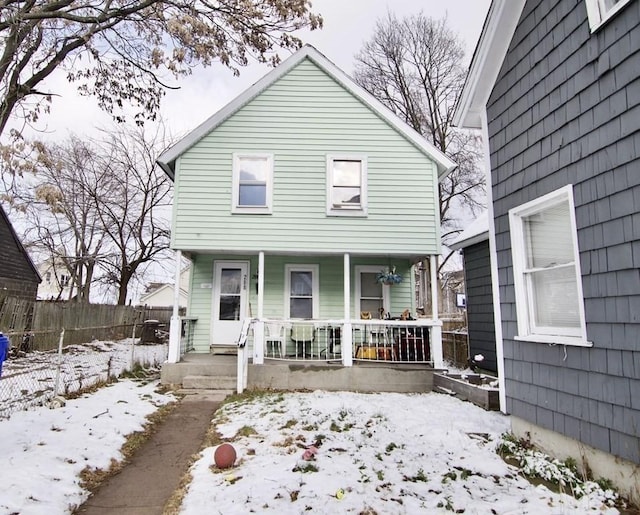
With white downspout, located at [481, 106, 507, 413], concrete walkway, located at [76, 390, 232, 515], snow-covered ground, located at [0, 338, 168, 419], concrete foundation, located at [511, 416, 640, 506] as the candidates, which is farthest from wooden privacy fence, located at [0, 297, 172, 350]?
concrete foundation, located at [511, 416, 640, 506]

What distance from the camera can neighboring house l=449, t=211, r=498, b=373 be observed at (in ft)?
28.6

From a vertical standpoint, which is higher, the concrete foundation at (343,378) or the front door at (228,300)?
the front door at (228,300)

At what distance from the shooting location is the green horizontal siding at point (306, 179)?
8.56m

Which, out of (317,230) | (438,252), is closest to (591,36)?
(438,252)

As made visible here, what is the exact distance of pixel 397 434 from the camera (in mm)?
4668

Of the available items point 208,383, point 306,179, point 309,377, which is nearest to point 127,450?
point 208,383

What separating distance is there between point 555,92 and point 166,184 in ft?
65.9

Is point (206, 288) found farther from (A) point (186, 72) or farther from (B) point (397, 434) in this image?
(B) point (397, 434)

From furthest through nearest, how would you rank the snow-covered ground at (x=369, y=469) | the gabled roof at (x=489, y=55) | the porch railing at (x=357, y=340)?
1. the porch railing at (x=357, y=340)
2. the gabled roof at (x=489, y=55)
3. the snow-covered ground at (x=369, y=469)

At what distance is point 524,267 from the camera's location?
182 inches

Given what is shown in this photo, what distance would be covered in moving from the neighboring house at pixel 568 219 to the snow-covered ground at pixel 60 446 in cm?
442

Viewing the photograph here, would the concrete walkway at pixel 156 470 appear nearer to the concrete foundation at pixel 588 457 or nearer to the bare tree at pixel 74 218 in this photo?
the concrete foundation at pixel 588 457

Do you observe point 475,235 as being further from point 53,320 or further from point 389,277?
point 53,320

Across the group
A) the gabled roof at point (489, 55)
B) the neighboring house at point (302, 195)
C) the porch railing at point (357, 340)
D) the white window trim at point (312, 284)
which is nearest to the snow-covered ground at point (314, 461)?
the porch railing at point (357, 340)
